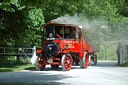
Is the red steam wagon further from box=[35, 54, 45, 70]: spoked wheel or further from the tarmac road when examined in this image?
the tarmac road

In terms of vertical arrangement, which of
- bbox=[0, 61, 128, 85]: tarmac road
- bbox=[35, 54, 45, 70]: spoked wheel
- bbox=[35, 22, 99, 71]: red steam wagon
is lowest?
bbox=[0, 61, 128, 85]: tarmac road

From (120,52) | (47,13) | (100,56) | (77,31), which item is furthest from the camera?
(100,56)

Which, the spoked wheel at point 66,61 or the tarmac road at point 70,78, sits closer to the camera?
the tarmac road at point 70,78

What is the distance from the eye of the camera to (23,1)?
9.70 metres

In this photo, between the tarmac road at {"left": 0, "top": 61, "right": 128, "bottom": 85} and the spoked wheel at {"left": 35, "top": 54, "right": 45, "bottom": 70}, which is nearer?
the tarmac road at {"left": 0, "top": 61, "right": 128, "bottom": 85}

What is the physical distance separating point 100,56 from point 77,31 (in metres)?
30.1

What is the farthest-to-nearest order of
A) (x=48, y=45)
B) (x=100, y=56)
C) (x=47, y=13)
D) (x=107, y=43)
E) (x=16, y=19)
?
(x=107, y=43) < (x=100, y=56) < (x=47, y=13) < (x=16, y=19) < (x=48, y=45)

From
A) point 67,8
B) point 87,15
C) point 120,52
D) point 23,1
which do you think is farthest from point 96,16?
point 23,1

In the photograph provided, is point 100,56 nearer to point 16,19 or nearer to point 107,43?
point 107,43

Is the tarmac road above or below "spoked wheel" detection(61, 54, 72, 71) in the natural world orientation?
below

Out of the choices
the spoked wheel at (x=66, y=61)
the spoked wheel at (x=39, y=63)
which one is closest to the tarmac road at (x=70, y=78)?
the spoked wheel at (x=66, y=61)

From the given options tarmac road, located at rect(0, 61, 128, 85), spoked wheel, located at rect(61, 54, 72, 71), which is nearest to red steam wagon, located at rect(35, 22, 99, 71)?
spoked wheel, located at rect(61, 54, 72, 71)

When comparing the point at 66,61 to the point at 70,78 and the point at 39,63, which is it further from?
the point at 70,78

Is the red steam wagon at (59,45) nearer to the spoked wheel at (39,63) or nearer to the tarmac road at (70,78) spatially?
the spoked wheel at (39,63)
